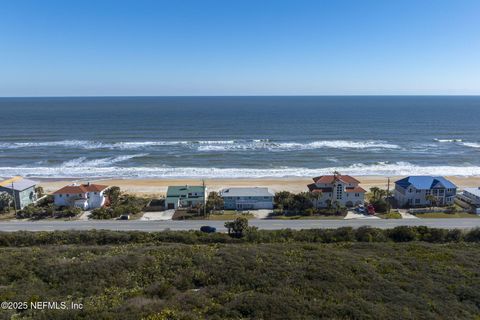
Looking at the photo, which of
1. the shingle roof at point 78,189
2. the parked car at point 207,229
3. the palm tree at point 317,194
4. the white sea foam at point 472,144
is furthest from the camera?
the white sea foam at point 472,144

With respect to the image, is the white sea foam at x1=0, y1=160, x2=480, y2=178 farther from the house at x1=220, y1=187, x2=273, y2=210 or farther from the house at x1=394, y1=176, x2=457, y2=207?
the house at x1=220, y1=187, x2=273, y2=210

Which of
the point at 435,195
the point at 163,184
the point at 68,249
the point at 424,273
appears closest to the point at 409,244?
the point at 424,273

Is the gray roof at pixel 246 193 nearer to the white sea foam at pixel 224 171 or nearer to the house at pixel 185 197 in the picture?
the house at pixel 185 197

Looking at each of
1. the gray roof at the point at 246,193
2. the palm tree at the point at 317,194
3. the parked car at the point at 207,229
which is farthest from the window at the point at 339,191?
the parked car at the point at 207,229

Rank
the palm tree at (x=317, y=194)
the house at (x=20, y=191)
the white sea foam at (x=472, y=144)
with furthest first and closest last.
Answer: the white sea foam at (x=472, y=144), the house at (x=20, y=191), the palm tree at (x=317, y=194)

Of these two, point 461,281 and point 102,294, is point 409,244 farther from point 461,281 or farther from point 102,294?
point 102,294
